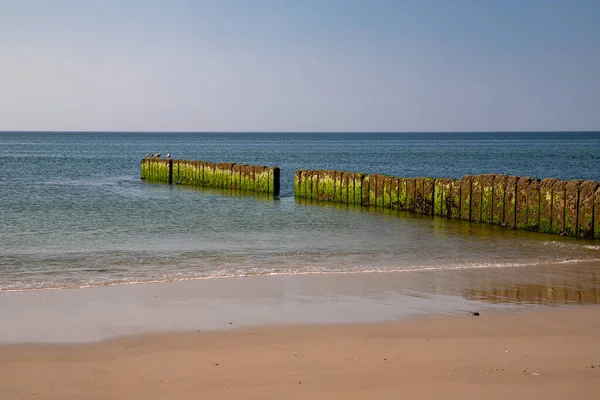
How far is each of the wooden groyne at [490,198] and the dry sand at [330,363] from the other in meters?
9.50

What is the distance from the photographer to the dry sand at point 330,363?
6.54m

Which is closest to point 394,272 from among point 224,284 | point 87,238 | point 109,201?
point 224,284

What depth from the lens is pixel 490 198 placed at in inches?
822

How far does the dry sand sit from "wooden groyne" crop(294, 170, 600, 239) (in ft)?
31.2

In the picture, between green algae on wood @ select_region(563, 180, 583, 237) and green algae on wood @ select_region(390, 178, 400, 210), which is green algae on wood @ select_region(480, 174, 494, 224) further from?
green algae on wood @ select_region(390, 178, 400, 210)

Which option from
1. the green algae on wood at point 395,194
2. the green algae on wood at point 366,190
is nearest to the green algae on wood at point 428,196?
the green algae on wood at point 395,194

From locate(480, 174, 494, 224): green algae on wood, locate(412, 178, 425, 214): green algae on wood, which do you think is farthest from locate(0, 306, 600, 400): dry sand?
locate(412, 178, 425, 214): green algae on wood

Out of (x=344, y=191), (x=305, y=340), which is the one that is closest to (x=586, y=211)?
(x=344, y=191)

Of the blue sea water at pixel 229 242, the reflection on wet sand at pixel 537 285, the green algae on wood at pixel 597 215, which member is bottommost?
the blue sea water at pixel 229 242

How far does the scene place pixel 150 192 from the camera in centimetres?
3406

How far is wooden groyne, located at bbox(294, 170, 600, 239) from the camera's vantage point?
1797 centimetres

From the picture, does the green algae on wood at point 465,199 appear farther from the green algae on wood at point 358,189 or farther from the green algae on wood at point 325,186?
the green algae on wood at point 325,186

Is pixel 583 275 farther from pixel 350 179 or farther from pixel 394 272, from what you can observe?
pixel 350 179

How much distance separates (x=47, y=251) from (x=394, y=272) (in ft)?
23.6
